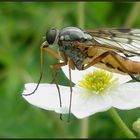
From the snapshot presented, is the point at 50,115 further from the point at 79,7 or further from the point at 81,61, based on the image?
the point at 81,61

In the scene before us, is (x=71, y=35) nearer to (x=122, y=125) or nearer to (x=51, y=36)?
(x=51, y=36)

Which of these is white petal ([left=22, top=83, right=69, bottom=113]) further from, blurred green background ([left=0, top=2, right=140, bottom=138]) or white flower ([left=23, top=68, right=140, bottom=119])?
blurred green background ([left=0, top=2, right=140, bottom=138])

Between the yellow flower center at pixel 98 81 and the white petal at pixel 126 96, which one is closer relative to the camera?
the white petal at pixel 126 96

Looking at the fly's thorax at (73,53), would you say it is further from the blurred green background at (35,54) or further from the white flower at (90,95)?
the blurred green background at (35,54)

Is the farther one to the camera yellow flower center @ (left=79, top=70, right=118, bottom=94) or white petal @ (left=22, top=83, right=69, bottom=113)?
yellow flower center @ (left=79, top=70, right=118, bottom=94)

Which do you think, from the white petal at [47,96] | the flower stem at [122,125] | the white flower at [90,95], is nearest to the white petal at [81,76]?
the white flower at [90,95]

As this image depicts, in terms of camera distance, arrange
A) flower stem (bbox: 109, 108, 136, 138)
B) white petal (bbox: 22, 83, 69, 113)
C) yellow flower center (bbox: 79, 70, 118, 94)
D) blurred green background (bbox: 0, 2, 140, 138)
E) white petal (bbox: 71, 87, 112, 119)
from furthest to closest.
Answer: blurred green background (bbox: 0, 2, 140, 138) < yellow flower center (bbox: 79, 70, 118, 94) < white petal (bbox: 22, 83, 69, 113) < white petal (bbox: 71, 87, 112, 119) < flower stem (bbox: 109, 108, 136, 138)

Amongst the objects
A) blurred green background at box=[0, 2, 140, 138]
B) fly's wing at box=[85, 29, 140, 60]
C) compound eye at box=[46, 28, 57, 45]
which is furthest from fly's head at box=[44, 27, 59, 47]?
blurred green background at box=[0, 2, 140, 138]
